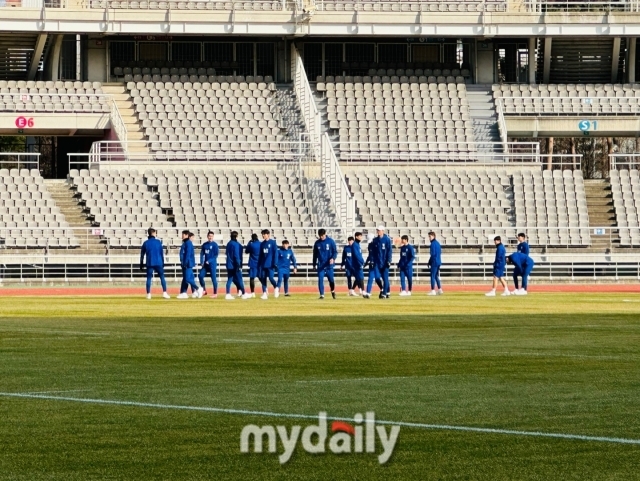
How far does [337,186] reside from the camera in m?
48.4

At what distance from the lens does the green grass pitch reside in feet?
24.6

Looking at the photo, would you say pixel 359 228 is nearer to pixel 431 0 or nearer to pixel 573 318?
pixel 431 0

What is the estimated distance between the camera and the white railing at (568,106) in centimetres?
5566

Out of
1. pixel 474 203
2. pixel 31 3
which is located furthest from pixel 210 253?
pixel 31 3

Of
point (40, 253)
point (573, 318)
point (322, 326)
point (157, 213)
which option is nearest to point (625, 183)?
point (157, 213)

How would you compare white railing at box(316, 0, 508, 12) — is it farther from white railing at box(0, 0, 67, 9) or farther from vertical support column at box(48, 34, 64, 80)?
vertical support column at box(48, 34, 64, 80)

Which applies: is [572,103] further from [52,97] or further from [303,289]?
[52,97]

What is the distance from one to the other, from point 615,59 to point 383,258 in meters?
27.2

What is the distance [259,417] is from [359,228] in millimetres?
37212

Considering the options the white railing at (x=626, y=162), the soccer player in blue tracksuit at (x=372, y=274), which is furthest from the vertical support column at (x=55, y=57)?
the soccer player in blue tracksuit at (x=372, y=274)

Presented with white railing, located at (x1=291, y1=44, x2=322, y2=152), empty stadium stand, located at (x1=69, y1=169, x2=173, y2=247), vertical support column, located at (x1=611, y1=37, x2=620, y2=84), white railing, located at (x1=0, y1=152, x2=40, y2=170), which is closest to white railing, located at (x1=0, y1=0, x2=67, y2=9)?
white railing, located at (x1=0, y1=152, x2=40, y2=170)

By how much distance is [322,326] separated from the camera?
20438mm

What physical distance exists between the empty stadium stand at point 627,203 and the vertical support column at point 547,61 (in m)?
7.13

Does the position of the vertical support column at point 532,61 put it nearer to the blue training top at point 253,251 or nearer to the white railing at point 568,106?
the white railing at point 568,106
